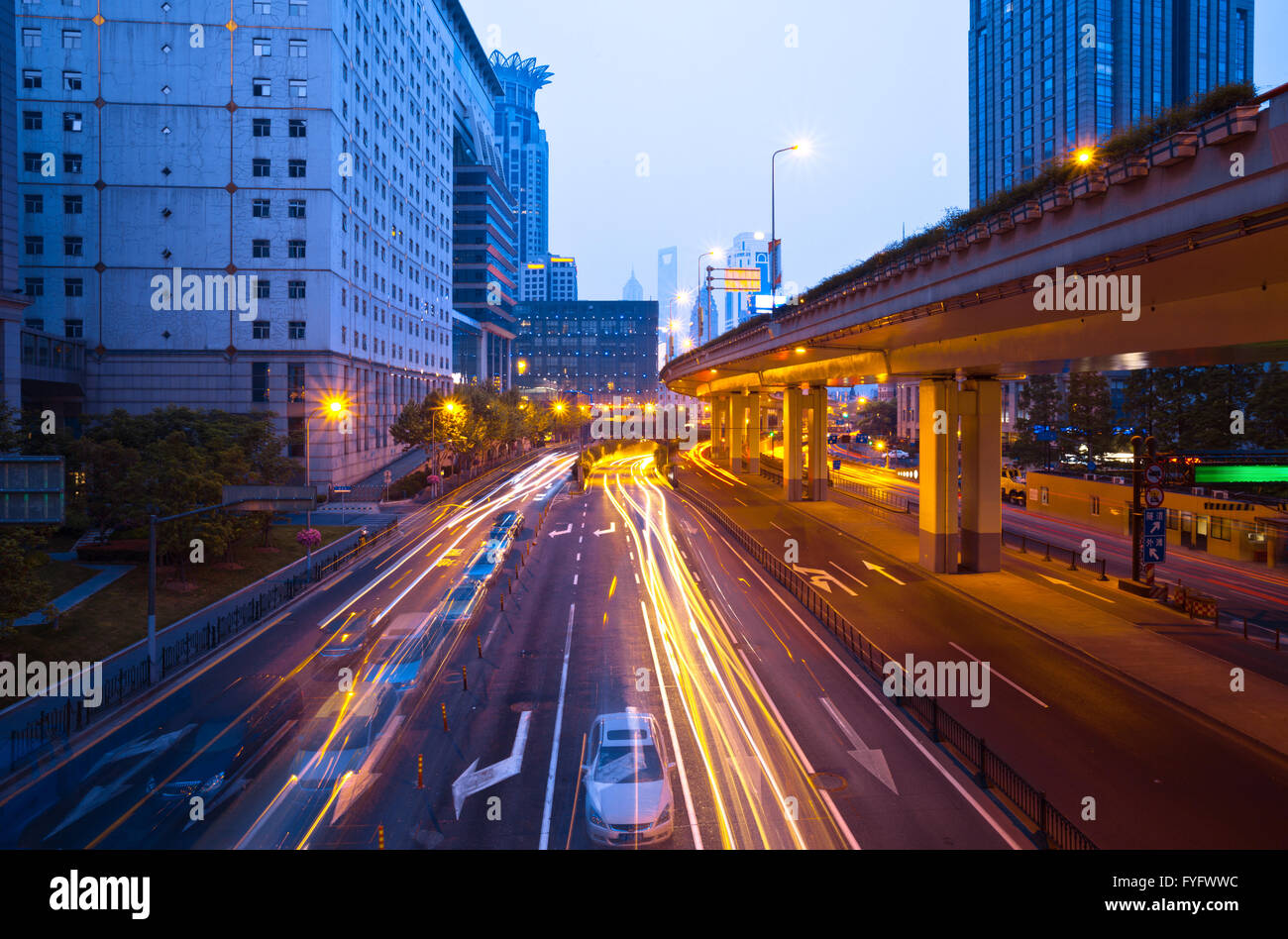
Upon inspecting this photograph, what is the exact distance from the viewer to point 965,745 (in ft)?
50.5

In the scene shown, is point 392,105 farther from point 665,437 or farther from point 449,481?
point 665,437

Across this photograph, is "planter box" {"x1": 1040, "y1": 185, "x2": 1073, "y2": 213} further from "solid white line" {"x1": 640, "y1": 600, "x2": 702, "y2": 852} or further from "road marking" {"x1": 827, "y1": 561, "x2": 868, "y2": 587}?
"road marking" {"x1": 827, "y1": 561, "x2": 868, "y2": 587}

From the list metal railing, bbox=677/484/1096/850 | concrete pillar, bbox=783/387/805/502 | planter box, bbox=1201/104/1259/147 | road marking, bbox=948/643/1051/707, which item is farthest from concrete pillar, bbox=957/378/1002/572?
concrete pillar, bbox=783/387/805/502

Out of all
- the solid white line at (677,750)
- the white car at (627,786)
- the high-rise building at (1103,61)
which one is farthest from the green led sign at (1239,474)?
the high-rise building at (1103,61)

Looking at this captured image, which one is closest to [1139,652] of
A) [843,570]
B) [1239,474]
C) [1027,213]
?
[1239,474]

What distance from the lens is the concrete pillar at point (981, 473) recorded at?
3244 centimetres

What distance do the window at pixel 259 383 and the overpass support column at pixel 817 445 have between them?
4439 centimetres

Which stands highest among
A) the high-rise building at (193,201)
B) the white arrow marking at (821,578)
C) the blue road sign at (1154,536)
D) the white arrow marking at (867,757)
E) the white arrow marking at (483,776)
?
the high-rise building at (193,201)

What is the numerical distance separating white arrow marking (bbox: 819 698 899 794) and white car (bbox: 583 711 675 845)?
393 centimetres

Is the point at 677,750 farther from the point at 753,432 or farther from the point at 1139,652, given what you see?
the point at 753,432

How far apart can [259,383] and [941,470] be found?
51.8 metres

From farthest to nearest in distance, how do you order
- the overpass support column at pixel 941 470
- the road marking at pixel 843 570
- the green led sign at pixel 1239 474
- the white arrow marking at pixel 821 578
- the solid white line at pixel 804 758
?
the overpass support column at pixel 941 470 < the road marking at pixel 843 570 < the white arrow marking at pixel 821 578 < the green led sign at pixel 1239 474 < the solid white line at pixel 804 758

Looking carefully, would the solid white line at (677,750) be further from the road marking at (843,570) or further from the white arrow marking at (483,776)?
the road marking at (843,570)
